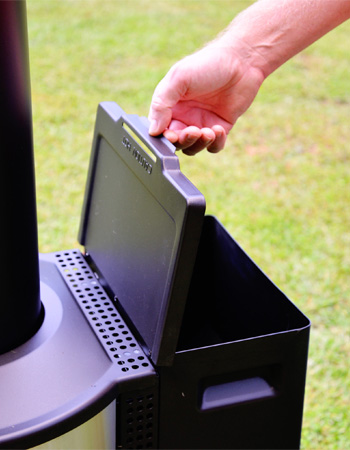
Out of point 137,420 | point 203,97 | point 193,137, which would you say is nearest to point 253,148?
point 203,97

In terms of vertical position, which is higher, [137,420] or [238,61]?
[238,61]

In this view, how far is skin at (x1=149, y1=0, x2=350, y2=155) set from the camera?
132cm

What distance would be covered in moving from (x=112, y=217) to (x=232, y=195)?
1.56 meters

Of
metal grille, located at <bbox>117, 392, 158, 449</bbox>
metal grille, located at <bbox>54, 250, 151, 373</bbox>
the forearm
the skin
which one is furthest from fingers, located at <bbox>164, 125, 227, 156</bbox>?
metal grille, located at <bbox>117, 392, 158, 449</bbox>

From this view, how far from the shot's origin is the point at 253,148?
327 cm

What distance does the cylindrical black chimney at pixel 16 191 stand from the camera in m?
0.98

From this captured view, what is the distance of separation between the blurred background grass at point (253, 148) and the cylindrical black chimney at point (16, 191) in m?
1.00

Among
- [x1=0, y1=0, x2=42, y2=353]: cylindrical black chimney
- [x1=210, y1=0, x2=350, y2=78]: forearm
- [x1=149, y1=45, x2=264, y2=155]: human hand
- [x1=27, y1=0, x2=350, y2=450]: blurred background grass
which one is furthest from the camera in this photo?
[x1=27, y1=0, x2=350, y2=450]: blurred background grass

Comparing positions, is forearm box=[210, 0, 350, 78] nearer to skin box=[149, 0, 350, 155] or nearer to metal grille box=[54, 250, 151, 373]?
skin box=[149, 0, 350, 155]

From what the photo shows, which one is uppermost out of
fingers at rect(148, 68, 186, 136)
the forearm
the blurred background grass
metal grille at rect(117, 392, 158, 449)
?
the forearm

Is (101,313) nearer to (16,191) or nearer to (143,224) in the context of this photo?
(143,224)

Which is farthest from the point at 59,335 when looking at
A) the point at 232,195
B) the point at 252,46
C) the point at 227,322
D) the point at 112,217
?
the point at 232,195

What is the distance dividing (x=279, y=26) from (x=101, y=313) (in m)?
0.70

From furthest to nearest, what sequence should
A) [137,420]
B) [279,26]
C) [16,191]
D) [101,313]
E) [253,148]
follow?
[253,148]
[279,26]
[101,313]
[137,420]
[16,191]
